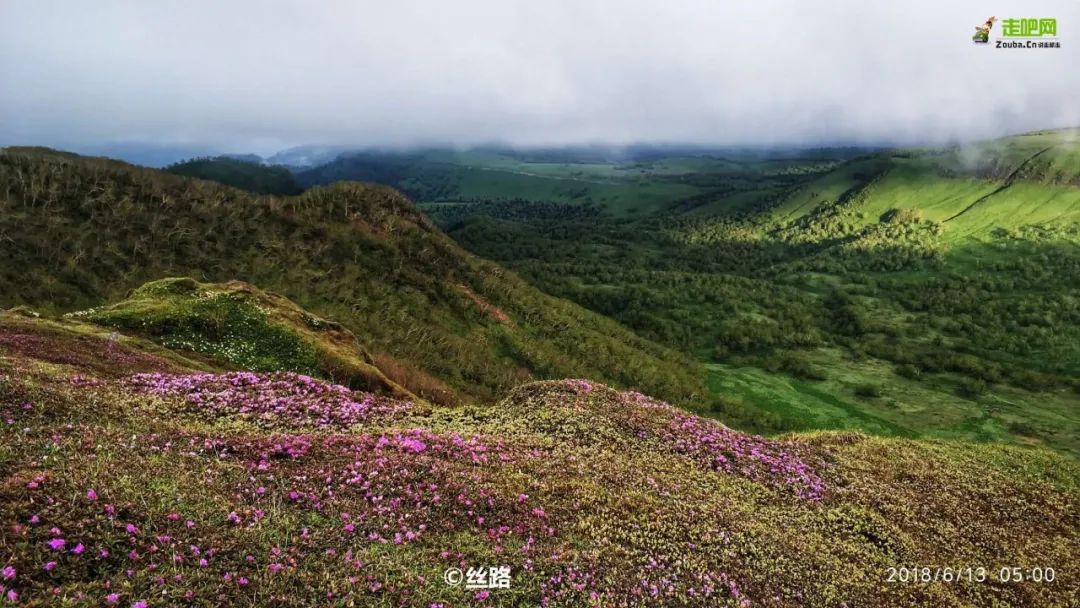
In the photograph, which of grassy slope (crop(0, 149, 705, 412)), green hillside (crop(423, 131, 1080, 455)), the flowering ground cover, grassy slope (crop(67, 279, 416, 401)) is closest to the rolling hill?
the flowering ground cover

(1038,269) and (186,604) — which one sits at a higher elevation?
(186,604)

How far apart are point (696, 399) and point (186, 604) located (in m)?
74.0

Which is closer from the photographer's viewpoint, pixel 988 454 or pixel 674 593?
pixel 674 593

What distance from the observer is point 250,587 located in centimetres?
965

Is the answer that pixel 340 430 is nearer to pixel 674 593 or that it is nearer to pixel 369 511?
pixel 369 511

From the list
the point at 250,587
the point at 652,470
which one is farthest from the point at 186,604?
the point at 652,470

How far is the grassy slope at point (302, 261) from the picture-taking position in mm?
36969
